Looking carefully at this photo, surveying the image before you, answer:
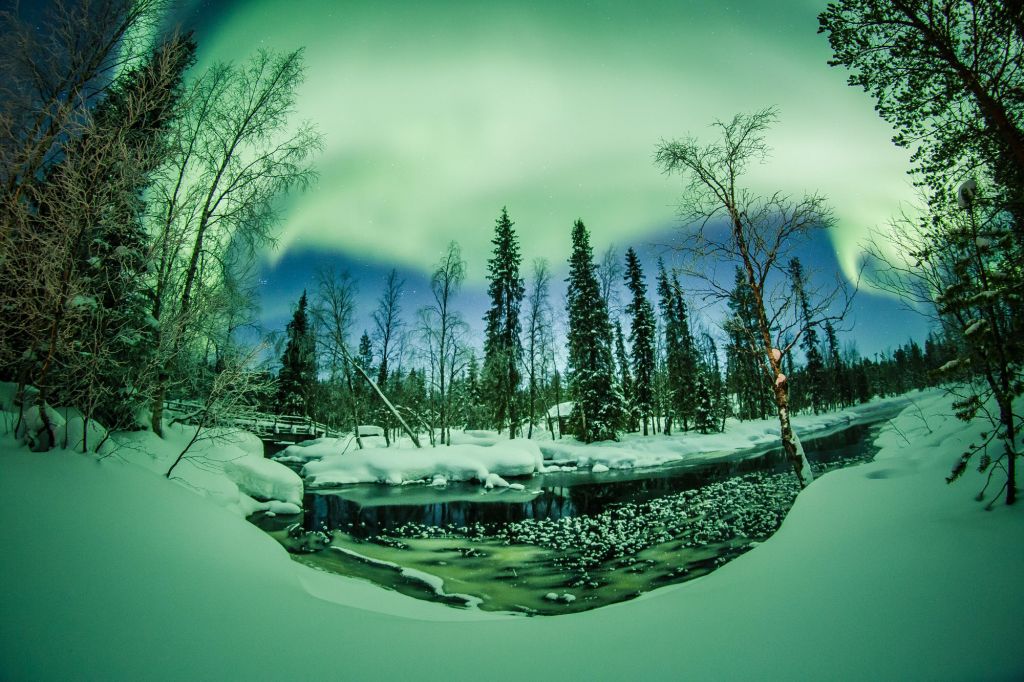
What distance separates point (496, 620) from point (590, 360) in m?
23.2

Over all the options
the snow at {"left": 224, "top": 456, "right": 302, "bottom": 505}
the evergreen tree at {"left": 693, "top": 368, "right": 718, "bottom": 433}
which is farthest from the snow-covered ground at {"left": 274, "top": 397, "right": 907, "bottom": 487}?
the snow at {"left": 224, "top": 456, "right": 302, "bottom": 505}

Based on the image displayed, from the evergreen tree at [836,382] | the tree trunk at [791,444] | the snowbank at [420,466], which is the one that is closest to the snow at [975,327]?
the tree trunk at [791,444]

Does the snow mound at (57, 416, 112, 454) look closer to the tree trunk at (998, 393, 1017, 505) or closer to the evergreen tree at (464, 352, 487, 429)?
the tree trunk at (998, 393, 1017, 505)

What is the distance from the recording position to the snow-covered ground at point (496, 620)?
2.21 metres

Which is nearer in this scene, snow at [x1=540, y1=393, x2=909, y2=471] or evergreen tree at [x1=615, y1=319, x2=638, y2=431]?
snow at [x1=540, y1=393, x2=909, y2=471]

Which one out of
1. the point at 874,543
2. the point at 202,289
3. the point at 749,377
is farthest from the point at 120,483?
the point at 749,377

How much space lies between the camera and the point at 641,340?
2916 cm

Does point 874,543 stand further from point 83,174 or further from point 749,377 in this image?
point 749,377

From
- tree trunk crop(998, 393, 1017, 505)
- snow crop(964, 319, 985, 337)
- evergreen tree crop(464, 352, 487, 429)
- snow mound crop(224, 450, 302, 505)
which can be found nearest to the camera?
tree trunk crop(998, 393, 1017, 505)

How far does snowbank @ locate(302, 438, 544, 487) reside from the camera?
16609 mm

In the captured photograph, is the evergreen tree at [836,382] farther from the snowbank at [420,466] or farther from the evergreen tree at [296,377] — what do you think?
the evergreen tree at [296,377]

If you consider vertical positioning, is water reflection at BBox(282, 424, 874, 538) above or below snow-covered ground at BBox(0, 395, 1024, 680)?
below

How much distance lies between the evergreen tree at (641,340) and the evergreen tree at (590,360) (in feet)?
13.7

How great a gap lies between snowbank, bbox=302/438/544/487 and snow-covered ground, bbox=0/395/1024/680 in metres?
13.2
